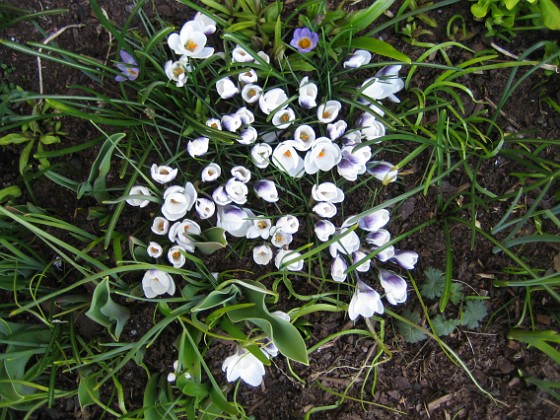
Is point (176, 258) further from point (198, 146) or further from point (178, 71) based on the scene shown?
point (178, 71)

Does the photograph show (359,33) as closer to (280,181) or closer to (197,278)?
(280,181)

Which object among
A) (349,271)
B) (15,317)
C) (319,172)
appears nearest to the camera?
(349,271)

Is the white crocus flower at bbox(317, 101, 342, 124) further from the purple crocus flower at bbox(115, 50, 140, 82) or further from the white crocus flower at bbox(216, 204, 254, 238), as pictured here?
the purple crocus flower at bbox(115, 50, 140, 82)

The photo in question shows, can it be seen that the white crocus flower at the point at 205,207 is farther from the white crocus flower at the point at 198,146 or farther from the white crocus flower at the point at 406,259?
the white crocus flower at the point at 406,259

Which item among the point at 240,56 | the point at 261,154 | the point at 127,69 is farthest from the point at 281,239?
the point at 127,69

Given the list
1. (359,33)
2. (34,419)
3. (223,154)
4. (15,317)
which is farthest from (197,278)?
(359,33)

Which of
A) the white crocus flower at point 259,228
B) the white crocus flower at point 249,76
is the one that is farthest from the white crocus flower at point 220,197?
the white crocus flower at point 249,76
